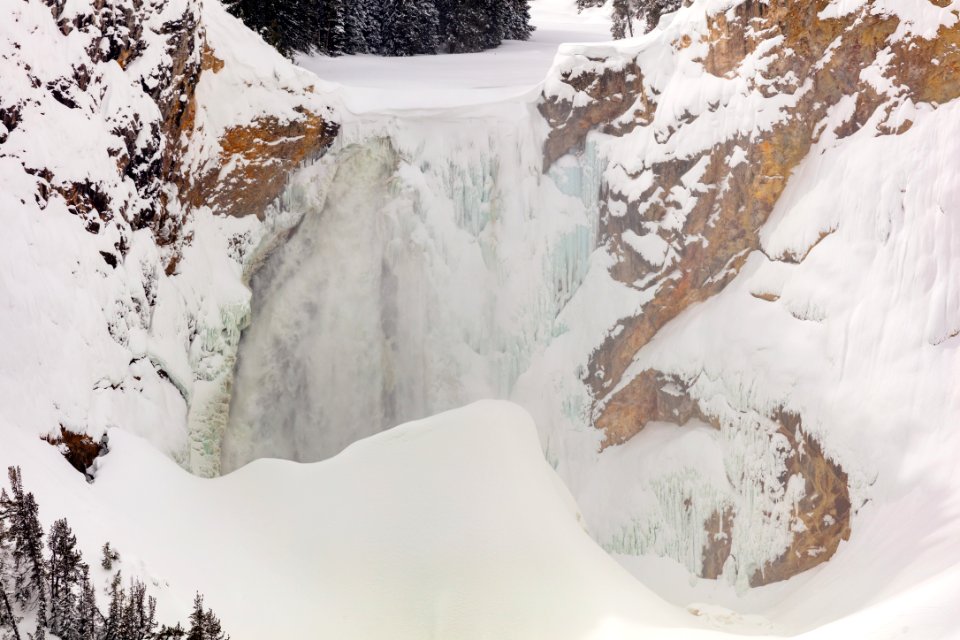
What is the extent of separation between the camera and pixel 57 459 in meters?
9.95

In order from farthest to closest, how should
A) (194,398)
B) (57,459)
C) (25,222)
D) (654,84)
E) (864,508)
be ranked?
(654,84)
(194,398)
(864,508)
(25,222)
(57,459)

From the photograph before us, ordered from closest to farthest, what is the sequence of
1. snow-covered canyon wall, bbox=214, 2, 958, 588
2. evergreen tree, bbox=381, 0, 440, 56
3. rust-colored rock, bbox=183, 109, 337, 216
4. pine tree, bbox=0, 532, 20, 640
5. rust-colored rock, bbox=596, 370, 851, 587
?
pine tree, bbox=0, 532, 20, 640 < rust-colored rock, bbox=596, 370, 851, 587 < snow-covered canyon wall, bbox=214, 2, 958, 588 < rust-colored rock, bbox=183, 109, 337, 216 < evergreen tree, bbox=381, 0, 440, 56

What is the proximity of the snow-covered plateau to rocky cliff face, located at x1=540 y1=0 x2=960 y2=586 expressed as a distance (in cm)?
4

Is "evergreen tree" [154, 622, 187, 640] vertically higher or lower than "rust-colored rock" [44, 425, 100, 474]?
higher

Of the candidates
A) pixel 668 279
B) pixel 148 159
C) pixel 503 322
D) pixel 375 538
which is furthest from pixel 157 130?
pixel 668 279

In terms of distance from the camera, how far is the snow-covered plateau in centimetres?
1020

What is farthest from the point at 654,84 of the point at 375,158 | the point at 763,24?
the point at 375,158

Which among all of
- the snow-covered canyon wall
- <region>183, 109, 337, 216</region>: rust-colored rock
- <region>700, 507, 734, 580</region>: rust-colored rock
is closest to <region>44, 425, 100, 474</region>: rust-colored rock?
the snow-covered canyon wall

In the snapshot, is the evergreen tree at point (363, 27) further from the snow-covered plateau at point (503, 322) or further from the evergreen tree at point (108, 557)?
the evergreen tree at point (108, 557)

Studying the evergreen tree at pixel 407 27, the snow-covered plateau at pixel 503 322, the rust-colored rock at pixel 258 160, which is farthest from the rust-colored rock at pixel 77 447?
the evergreen tree at pixel 407 27

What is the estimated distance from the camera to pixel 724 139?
14.9 meters

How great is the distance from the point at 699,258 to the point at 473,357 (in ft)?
12.6

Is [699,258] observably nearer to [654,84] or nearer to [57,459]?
[654,84]

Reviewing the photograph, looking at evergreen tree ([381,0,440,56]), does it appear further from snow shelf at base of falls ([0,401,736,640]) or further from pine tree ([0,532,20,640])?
pine tree ([0,532,20,640])
